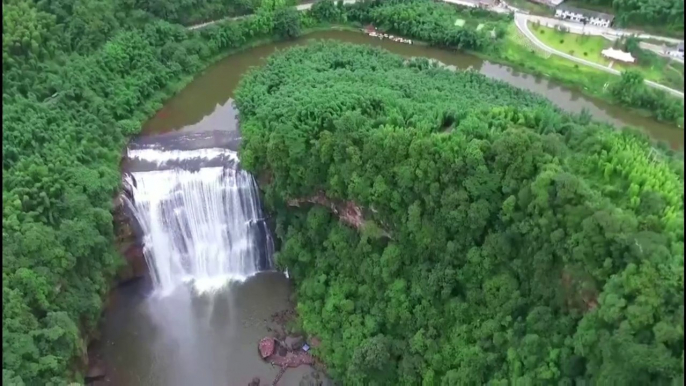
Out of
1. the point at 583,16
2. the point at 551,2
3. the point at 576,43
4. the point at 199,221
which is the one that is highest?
the point at 551,2

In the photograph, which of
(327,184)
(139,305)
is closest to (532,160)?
(327,184)

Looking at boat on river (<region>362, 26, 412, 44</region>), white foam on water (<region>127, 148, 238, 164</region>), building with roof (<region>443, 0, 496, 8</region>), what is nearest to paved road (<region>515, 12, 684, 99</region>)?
building with roof (<region>443, 0, 496, 8</region>)

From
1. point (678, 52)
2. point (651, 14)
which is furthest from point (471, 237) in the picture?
point (651, 14)

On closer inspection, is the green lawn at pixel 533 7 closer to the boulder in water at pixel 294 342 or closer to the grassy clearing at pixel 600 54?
the grassy clearing at pixel 600 54

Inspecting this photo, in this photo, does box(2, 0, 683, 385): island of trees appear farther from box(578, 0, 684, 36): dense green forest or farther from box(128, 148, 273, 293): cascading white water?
box(578, 0, 684, 36): dense green forest

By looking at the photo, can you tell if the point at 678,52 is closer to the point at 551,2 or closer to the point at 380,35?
the point at 551,2

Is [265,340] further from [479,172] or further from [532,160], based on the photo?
[532,160]
